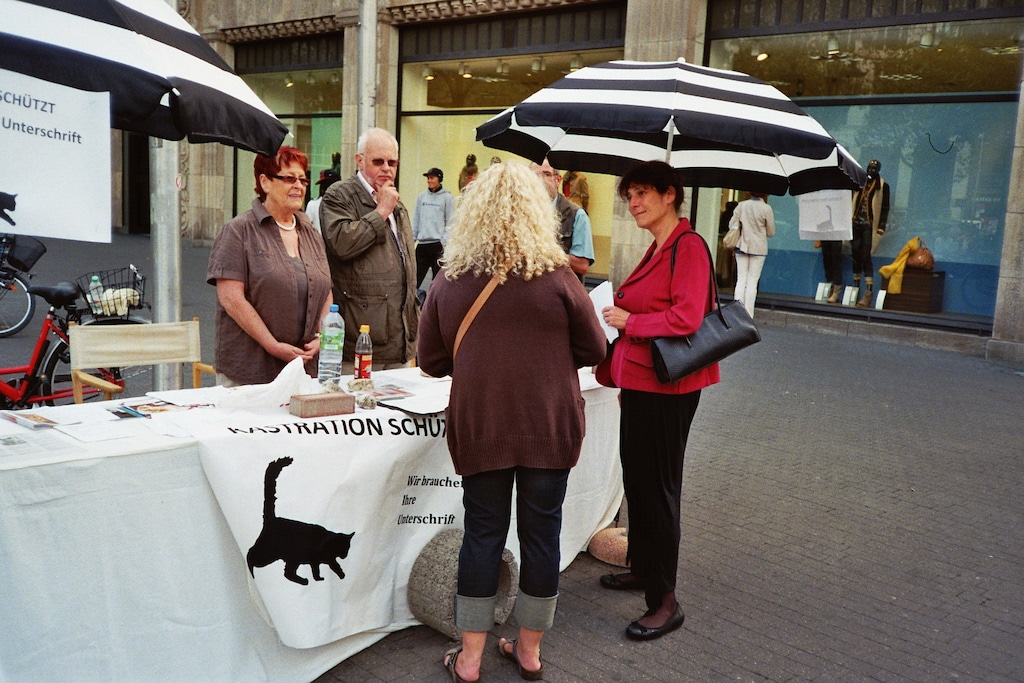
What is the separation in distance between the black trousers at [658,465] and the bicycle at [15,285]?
8.36 m

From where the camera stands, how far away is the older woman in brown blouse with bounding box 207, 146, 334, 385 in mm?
4340

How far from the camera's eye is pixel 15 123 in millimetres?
3023

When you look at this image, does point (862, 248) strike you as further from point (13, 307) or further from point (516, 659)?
point (516, 659)

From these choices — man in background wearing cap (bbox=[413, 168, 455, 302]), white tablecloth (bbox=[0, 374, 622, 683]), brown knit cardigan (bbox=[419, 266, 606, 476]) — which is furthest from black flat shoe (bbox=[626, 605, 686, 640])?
man in background wearing cap (bbox=[413, 168, 455, 302])

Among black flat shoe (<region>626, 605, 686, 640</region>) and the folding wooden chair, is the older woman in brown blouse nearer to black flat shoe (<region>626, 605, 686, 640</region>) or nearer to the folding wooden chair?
the folding wooden chair

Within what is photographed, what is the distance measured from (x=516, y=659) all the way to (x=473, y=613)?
36cm

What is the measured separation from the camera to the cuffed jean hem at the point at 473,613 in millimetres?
3438

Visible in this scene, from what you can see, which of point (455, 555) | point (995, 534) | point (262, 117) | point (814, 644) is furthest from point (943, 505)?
point (262, 117)

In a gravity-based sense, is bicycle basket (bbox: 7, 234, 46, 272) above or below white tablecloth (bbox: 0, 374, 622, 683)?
above

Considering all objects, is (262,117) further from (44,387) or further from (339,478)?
(44,387)

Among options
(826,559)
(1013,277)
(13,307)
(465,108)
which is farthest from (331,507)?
(465,108)

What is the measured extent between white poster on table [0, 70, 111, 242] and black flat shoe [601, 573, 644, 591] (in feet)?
9.05

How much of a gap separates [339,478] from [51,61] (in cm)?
178

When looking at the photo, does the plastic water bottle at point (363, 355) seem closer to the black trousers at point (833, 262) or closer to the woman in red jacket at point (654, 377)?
the woman in red jacket at point (654, 377)
